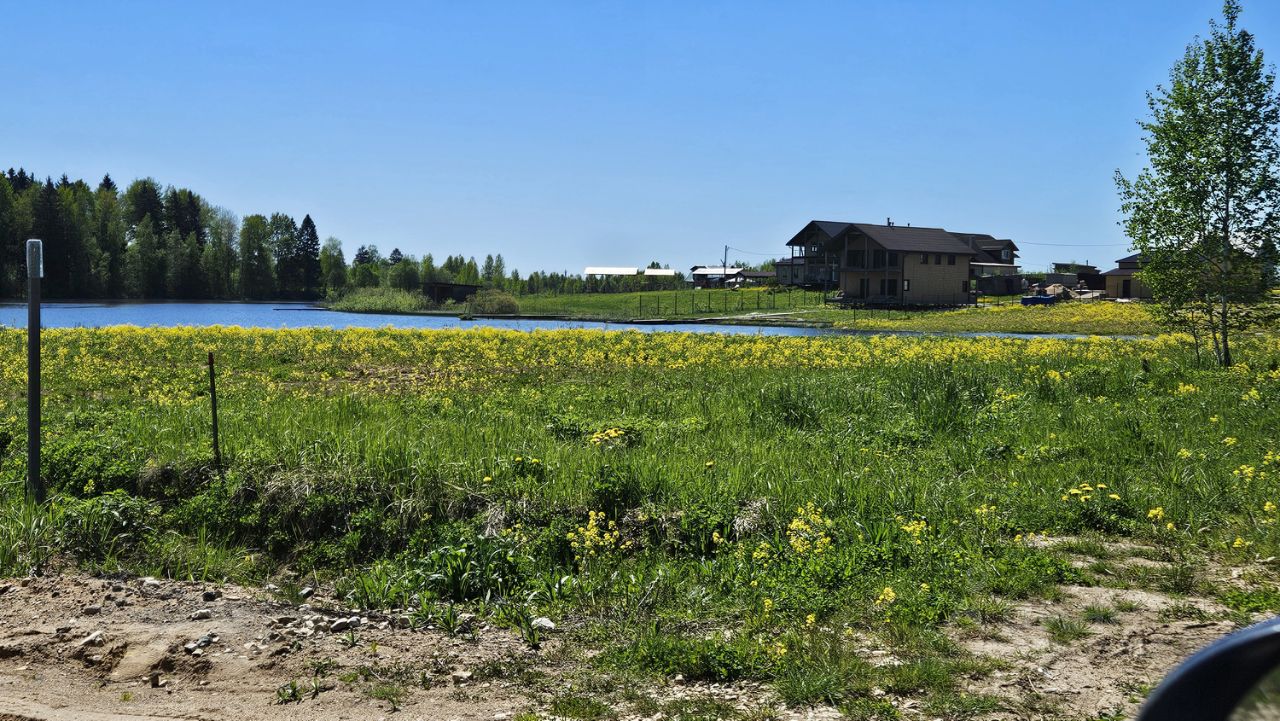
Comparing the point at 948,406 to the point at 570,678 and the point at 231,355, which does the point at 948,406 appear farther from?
the point at 231,355

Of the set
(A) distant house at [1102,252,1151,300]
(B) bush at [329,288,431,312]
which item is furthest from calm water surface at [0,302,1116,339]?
(A) distant house at [1102,252,1151,300]

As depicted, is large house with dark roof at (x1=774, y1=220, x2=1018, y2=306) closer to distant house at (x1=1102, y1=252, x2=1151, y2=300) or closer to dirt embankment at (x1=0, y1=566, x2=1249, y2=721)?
distant house at (x1=1102, y1=252, x2=1151, y2=300)

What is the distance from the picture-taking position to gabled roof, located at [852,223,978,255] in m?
76.7

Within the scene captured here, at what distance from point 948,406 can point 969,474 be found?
3631 mm

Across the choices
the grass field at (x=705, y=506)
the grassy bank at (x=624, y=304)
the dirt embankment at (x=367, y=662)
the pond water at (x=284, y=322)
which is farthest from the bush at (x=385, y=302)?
the dirt embankment at (x=367, y=662)

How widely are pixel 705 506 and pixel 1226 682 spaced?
6.70m

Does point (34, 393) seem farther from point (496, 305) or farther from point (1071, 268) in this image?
point (1071, 268)

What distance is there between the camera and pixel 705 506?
8.12m

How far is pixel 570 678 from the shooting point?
5266 mm

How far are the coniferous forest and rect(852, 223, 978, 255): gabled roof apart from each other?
158 ft

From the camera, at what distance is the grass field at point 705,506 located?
597 centimetres

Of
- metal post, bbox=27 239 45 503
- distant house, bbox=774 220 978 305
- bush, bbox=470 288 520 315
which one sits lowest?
metal post, bbox=27 239 45 503

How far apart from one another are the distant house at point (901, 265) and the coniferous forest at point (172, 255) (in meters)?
46.7

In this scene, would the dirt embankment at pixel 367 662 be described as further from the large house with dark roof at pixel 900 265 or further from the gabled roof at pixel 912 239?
the gabled roof at pixel 912 239
